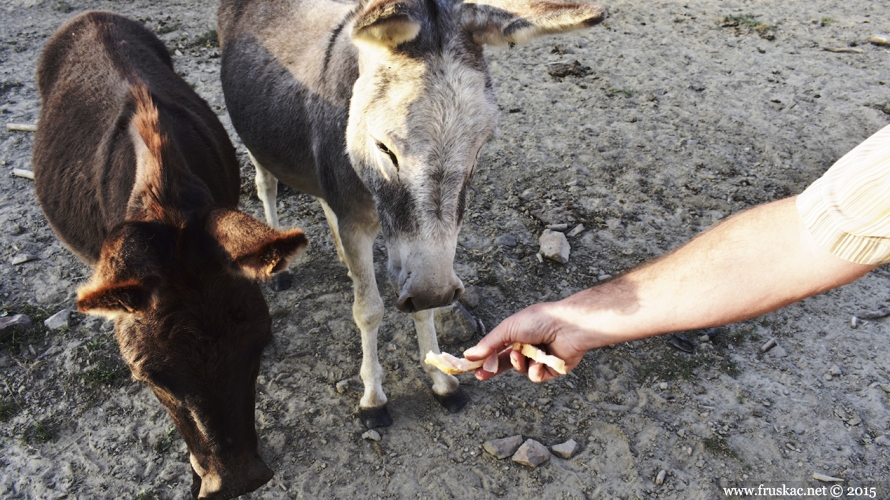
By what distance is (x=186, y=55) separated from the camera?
7270 mm

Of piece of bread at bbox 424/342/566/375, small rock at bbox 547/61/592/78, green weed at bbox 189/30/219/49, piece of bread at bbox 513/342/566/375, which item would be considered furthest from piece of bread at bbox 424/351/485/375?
green weed at bbox 189/30/219/49

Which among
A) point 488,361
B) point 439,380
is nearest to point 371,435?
point 439,380

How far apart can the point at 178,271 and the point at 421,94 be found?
1.24 metres

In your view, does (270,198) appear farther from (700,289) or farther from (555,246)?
(700,289)

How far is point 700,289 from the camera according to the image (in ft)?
6.40

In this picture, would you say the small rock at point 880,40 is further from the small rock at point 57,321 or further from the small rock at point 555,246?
the small rock at point 57,321

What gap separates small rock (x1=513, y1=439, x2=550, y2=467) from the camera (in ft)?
10.7

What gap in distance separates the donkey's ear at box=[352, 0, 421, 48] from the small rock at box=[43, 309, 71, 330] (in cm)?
332

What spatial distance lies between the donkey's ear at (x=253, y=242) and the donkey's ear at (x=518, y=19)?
1.34 metres

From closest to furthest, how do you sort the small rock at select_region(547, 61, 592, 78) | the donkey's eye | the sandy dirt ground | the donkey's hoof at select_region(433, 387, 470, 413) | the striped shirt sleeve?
the striped shirt sleeve < the donkey's eye < the sandy dirt ground < the donkey's hoof at select_region(433, 387, 470, 413) < the small rock at select_region(547, 61, 592, 78)

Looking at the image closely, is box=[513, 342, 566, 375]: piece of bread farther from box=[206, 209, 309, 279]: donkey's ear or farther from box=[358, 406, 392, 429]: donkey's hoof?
box=[358, 406, 392, 429]: donkey's hoof

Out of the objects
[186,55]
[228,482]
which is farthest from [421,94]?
[186,55]

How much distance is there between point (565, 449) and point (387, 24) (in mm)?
2593

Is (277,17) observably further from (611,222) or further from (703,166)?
(703,166)
